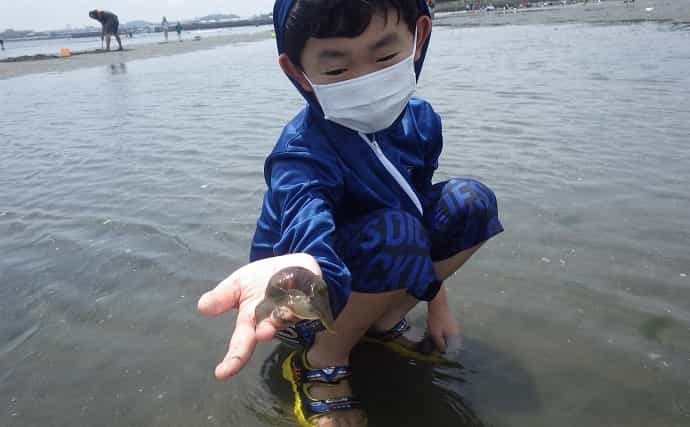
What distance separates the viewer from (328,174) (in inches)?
75.8

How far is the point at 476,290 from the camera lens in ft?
8.70

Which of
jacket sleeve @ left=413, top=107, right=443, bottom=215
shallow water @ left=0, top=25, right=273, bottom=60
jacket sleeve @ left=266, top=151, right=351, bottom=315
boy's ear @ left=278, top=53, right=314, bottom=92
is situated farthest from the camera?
shallow water @ left=0, top=25, right=273, bottom=60

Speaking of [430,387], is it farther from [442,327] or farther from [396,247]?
[396,247]

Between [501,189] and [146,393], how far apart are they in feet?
8.86

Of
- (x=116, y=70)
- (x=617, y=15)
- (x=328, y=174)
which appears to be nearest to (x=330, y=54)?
(x=328, y=174)

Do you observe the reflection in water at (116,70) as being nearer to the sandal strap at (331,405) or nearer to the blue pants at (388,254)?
the blue pants at (388,254)

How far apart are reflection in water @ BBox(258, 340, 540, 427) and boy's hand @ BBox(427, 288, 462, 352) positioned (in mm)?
68

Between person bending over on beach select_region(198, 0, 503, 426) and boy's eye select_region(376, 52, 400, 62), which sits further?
boy's eye select_region(376, 52, 400, 62)

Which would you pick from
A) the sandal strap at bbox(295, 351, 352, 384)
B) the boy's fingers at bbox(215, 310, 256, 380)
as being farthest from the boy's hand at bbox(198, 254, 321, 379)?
the sandal strap at bbox(295, 351, 352, 384)

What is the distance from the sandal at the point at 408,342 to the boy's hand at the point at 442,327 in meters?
0.04

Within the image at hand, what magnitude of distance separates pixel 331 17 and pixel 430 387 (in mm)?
1410

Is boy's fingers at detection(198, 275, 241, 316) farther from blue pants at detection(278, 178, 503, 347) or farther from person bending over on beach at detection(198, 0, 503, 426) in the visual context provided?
blue pants at detection(278, 178, 503, 347)

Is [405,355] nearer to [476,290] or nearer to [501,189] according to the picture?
[476,290]

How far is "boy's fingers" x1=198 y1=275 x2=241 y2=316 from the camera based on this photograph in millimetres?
1271
